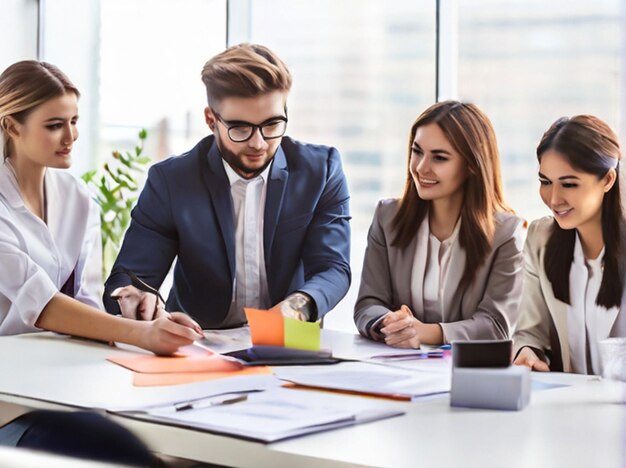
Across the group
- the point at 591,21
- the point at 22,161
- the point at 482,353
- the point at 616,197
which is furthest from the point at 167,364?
the point at 591,21

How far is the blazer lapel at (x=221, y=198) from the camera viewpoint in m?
3.10

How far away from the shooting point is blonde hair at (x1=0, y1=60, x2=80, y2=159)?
9.99 ft

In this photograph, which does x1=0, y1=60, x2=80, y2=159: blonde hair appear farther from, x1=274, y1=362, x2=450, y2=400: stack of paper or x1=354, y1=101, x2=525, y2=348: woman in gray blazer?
x1=274, y1=362, x2=450, y2=400: stack of paper

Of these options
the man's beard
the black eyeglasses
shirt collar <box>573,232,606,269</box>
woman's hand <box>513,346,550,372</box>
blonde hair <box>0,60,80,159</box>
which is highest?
blonde hair <box>0,60,80,159</box>

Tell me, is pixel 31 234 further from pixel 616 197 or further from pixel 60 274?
pixel 616 197

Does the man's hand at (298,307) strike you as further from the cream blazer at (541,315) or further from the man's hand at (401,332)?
the cream blazer at (541,315)

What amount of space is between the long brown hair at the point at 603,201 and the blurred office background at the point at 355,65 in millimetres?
1504

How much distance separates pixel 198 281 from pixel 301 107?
1931 mm

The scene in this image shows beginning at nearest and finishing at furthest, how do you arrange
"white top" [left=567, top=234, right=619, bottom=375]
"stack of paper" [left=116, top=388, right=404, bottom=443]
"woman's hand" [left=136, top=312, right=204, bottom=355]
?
"stack of paper" [left=116, top=388, right=404, bottom=443] < "woman's hand" [left=136, top=312, right=204, bottom=355] < "white top" [left=567, top=234, right=619, bottom=375]

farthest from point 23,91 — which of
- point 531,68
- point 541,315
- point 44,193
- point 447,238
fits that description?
point 531,68

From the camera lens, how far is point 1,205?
9.29 ft

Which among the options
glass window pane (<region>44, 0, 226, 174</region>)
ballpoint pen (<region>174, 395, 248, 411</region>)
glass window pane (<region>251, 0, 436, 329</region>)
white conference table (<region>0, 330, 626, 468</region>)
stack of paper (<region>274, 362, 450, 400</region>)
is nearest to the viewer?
white conference table (<region>0, 330, 626, 468</region>)

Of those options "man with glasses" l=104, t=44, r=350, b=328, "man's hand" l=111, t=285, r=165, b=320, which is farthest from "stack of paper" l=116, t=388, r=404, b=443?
"man with glasses" l=104, t=44, r=350, b=328

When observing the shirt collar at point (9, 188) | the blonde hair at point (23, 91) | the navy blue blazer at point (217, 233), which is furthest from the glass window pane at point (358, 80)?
the shirt collar at point (9, 188)
